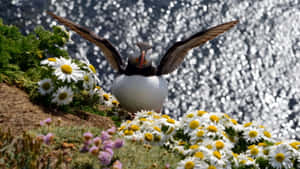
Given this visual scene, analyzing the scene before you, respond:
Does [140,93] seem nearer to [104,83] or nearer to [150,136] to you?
[150,136]

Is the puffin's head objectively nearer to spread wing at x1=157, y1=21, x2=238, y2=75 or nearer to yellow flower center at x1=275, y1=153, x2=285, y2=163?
spread wing at x1=157, y1=21, x2=238, y2=75

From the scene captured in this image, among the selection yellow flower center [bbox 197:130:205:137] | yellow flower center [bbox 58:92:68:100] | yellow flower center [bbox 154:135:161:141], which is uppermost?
yellow flower center [bbox 58:92:68:100]

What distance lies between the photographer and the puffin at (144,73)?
446cm

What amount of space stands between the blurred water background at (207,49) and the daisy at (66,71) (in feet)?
9.33

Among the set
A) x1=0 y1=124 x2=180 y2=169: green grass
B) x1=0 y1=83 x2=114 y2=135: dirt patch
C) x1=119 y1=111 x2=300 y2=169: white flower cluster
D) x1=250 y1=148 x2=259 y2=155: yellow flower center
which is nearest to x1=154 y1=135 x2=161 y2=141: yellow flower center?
x1=119 y1=111 x2=300 y2=169: white flower cluster

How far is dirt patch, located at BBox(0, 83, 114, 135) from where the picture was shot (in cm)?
296

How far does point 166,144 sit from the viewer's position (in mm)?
3072

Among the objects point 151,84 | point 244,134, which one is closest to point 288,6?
point 151,84

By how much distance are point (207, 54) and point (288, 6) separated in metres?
3.21

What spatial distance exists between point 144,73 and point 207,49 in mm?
3606

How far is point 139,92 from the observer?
14.7ft

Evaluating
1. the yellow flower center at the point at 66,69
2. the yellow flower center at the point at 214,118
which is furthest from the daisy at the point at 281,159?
the yellow flower center at the point at 66,69

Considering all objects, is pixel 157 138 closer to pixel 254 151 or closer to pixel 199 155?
pixel 199 155

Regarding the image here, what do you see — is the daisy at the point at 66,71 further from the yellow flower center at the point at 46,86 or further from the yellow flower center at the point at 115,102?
the yellow flower center at the point at 115,102
